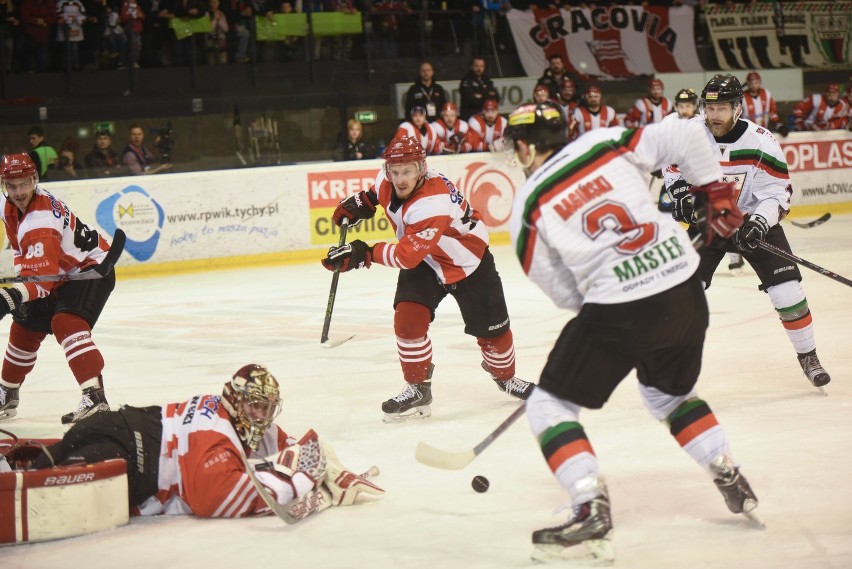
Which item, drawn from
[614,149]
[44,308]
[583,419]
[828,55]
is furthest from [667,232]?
Result: [828,55]

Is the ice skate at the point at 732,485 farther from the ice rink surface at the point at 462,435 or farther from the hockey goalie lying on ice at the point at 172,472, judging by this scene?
the hockey goalie lying on ice at the point at 172,472

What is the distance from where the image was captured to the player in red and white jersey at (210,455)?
3.53 metres

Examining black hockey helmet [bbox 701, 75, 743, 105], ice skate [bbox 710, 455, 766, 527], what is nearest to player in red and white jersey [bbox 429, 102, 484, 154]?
black hockey helmet [bbox 701, 75, 743, 105]

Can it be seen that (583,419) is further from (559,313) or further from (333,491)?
(559,313)

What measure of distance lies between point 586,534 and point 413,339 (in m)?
2.10

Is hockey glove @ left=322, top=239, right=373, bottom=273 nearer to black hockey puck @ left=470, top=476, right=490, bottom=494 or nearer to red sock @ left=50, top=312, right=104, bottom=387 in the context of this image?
red sock @ left=50, top=312, right=104, bottom=387

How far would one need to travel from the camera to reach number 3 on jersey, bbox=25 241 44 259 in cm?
486

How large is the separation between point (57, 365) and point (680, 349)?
4370 mm

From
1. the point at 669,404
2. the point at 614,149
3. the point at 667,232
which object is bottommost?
the point at 669,404

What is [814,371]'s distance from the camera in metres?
5.12

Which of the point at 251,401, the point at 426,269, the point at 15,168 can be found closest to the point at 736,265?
the point at 426,269

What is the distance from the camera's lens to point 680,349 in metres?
3.22

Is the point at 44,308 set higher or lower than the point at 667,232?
lower

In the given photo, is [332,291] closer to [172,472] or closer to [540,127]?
[172,472]
